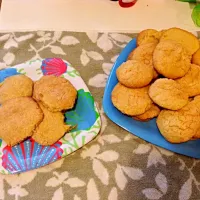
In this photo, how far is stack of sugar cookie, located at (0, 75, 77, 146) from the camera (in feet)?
2.23

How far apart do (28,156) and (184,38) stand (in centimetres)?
45

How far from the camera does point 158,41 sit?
78 cm

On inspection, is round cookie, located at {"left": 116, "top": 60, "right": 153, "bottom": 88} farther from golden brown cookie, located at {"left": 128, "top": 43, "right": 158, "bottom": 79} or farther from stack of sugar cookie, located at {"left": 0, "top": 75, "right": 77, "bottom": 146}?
stack of sugar cookie, located at {"left": 0, "top": 75, "right": 77, "bottom": 146}

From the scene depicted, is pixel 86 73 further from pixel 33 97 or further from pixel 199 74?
pixel 199 74

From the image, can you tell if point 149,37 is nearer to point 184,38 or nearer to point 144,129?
point 184,38

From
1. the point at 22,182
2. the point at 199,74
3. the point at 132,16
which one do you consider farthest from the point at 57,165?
the point at 132,16

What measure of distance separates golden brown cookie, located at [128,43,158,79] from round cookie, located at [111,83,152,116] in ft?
0.19

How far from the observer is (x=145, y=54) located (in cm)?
74

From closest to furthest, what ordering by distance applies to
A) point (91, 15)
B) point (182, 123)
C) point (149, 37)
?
point (182, 123) < point (149, 37) < point (91, 15)

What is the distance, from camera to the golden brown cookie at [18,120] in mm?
678

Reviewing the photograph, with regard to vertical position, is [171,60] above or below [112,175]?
above

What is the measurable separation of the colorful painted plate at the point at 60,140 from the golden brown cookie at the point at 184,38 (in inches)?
9.3

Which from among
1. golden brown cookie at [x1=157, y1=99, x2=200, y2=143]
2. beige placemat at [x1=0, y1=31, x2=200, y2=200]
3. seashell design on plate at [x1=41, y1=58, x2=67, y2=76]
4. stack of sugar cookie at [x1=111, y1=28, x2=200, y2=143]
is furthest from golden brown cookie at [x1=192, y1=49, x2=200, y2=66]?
seashell design on plate at [x1=41, y1=58, x2=67, y2=76]

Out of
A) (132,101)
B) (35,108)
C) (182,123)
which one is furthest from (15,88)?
(182,123)
